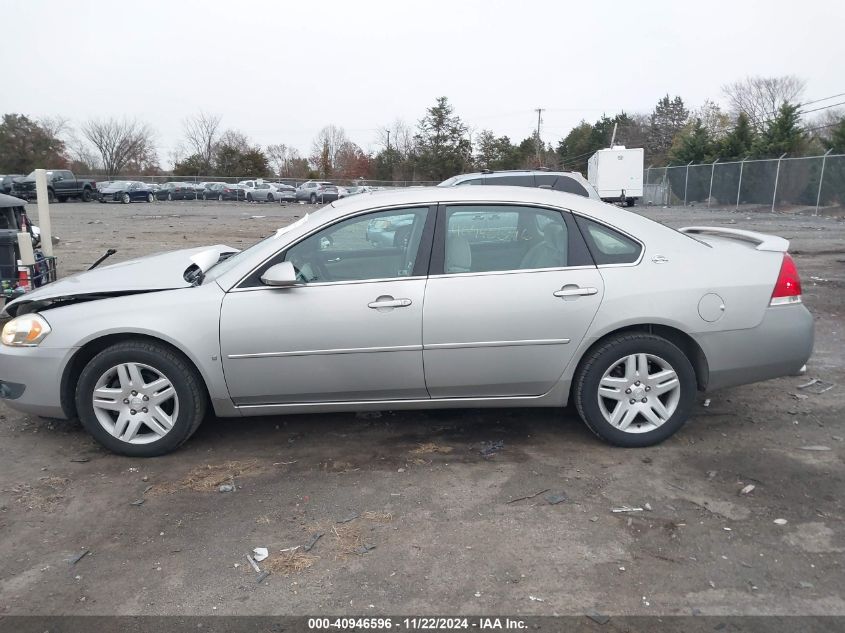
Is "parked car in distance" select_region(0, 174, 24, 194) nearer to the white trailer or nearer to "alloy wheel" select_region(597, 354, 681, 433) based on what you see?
the white trailer

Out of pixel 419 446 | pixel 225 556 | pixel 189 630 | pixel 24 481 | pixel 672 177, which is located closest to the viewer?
pixel 189 630

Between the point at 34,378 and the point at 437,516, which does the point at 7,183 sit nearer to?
the point at 34,378

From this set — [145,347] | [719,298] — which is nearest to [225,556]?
[145,347]

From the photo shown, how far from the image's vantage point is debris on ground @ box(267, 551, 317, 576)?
3016 millimetres

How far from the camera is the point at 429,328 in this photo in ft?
13.1

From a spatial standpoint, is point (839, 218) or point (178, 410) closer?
point (178, 410)

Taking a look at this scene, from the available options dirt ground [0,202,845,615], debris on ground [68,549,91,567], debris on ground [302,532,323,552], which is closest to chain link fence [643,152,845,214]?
dirt ground [0,202,845,615]

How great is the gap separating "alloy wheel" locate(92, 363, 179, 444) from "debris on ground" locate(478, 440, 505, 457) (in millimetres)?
1871

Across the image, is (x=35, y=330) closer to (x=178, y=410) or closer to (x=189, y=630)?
(x=178, y=410)

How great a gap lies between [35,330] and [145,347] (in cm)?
72

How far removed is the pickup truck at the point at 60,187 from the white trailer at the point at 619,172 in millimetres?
29885

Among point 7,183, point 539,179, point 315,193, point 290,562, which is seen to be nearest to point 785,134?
point 539,179

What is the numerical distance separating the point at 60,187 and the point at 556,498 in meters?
43.0

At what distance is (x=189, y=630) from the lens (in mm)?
2639
